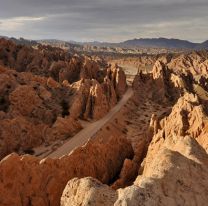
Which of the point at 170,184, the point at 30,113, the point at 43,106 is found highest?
the point at 170,184

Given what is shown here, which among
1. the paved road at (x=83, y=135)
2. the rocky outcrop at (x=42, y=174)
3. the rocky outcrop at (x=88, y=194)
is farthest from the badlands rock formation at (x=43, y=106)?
the rocky outcrop at (x=88, y=194)

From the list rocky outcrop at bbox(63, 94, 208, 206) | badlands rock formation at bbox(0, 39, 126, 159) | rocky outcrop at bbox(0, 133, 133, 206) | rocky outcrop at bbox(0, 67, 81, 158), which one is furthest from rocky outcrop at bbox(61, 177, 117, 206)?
rocky outcrop at bbox(0, 67, 81, 158)

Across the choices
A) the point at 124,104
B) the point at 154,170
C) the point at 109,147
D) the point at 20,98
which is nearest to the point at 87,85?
Result: the point at 124,104

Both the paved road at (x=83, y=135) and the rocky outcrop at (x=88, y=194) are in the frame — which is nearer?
the rocky outcrop at (x=88, y=194)

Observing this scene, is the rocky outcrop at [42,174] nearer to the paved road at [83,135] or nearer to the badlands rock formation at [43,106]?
the paved road at [83,135]

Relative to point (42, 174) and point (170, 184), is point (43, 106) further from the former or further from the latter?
point (170, 184)

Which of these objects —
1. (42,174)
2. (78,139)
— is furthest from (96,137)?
(42,174)

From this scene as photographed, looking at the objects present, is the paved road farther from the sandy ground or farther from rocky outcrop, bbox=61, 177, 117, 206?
rocky outcrop, bbox=61, 177, 117, 206
